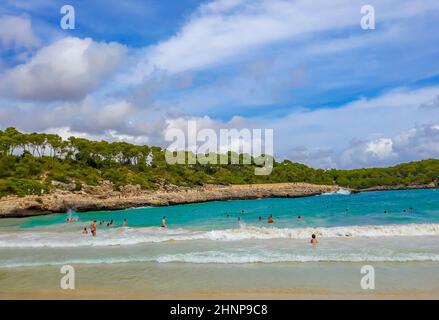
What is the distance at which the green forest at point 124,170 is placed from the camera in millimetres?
70812

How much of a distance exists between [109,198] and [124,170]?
24663mm

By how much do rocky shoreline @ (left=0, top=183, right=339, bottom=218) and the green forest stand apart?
267 cm

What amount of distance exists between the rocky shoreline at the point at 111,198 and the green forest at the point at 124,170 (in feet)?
8.10

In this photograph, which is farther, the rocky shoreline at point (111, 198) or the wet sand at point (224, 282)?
the rocky shoreline at point (111, 198)

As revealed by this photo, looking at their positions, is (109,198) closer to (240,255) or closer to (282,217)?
(282,217)

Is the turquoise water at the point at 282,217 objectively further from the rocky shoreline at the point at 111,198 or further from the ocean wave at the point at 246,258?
the ocean wave at the point at 246,258

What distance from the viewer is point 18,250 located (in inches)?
863

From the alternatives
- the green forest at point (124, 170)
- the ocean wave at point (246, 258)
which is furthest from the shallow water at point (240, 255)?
the green forest at point (124, 170)

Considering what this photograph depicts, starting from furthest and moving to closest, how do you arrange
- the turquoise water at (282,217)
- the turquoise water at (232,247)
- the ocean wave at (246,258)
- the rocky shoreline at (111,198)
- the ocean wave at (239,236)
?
the rocky shoreline at (111,198) < the turquoise water at (282,217) < the ocean wave at (239,236) < the turquoise water at (232,247) < the ocean wave at (246,258)

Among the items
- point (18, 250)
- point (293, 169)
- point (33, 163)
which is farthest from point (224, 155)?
point (18, 250)

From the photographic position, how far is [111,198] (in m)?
69.1

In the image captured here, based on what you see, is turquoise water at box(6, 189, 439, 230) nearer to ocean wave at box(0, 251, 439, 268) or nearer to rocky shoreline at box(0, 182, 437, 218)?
rocky shoreline at box(0, 182, 437, 218)

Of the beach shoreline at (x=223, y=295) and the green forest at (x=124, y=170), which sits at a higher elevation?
the green forest at (x=124, y=170)
